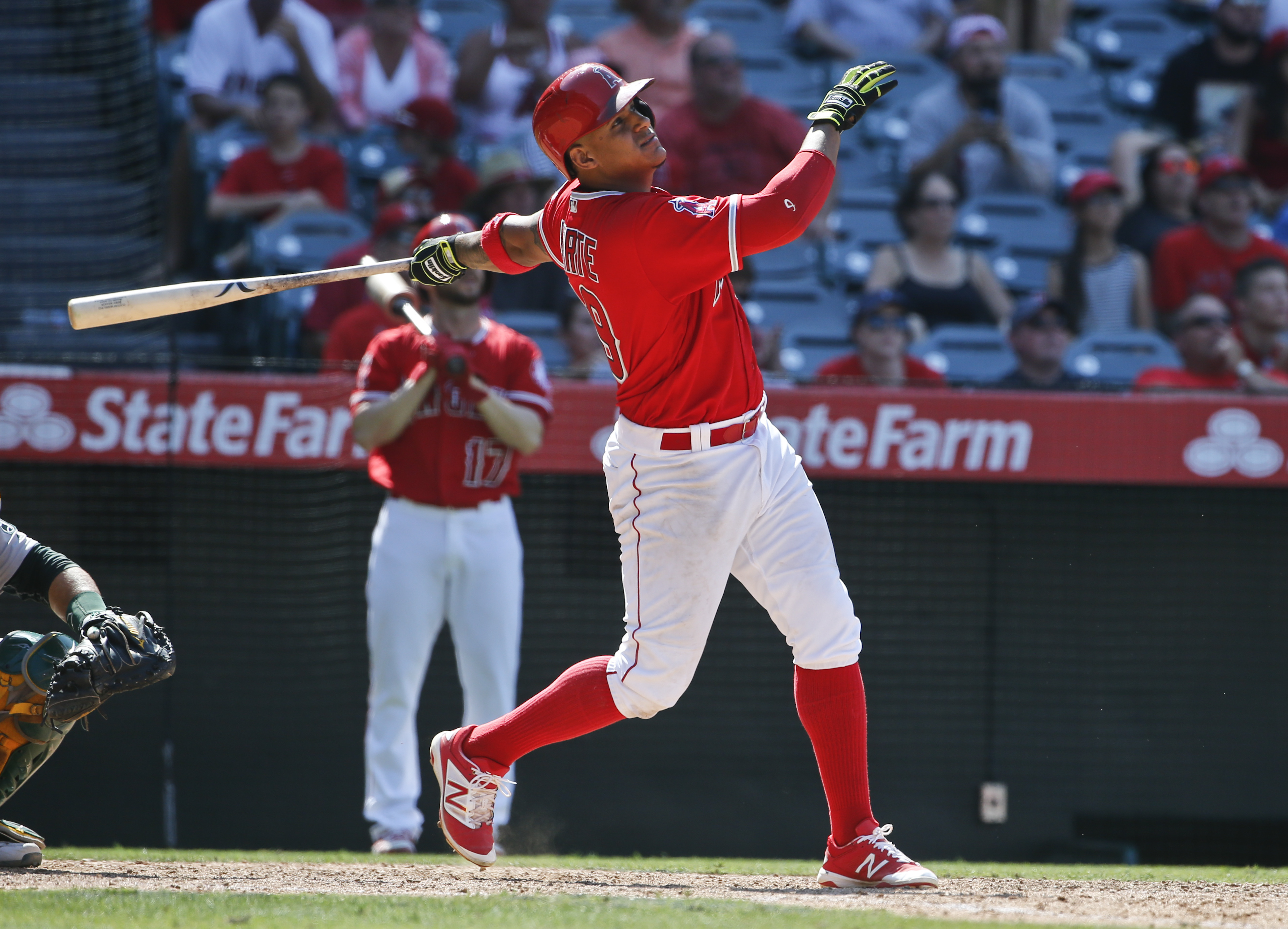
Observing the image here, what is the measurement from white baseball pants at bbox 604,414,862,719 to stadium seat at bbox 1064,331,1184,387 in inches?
147

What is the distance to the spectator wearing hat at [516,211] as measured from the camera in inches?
268

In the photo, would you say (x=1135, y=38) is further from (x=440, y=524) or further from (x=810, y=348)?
(x=440, y=524)

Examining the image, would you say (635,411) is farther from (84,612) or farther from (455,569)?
(455,569)

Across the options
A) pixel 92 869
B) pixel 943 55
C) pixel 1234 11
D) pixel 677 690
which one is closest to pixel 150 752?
pixel 92 869

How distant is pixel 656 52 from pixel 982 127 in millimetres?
1838

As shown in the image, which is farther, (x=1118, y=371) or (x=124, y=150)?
(x=124, y=150)

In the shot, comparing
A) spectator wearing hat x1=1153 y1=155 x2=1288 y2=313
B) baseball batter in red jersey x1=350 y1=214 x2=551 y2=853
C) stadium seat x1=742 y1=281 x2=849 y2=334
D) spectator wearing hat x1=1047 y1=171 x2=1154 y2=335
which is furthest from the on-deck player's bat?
spectator wearing hat x1=1153 y1=155 x2=1288 y2=313

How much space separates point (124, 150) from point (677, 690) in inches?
220

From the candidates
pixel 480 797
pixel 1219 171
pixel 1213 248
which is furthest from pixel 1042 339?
pixel 480 797

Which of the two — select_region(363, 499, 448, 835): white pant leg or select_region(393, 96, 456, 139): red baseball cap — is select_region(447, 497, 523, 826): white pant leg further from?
select_region(393, 96, 456, 139): red baseball cap

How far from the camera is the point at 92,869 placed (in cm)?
369

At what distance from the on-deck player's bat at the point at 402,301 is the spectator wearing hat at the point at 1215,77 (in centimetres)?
560

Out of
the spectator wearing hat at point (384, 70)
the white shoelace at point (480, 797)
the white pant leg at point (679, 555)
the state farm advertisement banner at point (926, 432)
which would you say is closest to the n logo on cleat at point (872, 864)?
the white pant leg at point (679, 555)

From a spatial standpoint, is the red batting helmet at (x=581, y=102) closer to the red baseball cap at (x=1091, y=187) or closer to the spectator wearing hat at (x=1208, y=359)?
the spectator wearing hat at (x=1208, y=359)
